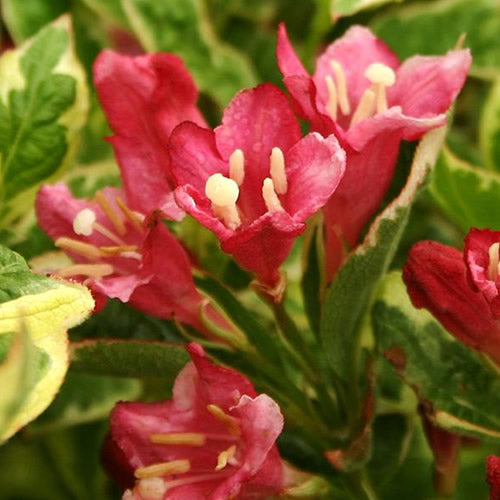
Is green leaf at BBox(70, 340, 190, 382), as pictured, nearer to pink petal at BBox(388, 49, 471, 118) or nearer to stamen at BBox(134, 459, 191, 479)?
stamen at BBox(134, 459, 191, 479)

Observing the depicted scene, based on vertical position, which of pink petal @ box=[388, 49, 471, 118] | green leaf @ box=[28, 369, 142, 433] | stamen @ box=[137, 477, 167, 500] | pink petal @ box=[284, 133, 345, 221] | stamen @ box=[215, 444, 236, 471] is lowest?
green leaf @ box=[28, 369, 142, 433]

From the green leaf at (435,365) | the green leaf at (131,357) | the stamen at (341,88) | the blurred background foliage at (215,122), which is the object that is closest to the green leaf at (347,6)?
the blurred background foliage at (215,122)

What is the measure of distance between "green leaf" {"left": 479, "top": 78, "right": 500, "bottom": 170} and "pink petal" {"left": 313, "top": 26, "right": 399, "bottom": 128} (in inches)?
7.9

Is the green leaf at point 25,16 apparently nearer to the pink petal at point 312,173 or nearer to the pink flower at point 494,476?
the pink petal at point 312,173

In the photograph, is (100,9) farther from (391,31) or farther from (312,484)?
(312,484)

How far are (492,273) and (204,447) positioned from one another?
0.73 feet

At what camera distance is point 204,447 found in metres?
0.64

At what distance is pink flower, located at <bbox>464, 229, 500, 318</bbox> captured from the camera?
1.88ft

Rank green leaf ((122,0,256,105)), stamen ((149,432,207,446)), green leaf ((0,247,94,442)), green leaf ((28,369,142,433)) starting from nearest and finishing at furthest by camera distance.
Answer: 1. green leaf ((0,247,94,442))
2. stamen ((149,432,207,446))
3. green leaf ((28,369,142,433))
4. green leaf ((122,0,256,105))

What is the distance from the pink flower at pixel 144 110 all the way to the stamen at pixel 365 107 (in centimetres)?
12

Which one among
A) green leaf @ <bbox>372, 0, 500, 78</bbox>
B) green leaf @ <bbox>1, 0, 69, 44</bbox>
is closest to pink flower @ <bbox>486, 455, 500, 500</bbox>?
green leaf @ <bbox>372, 0, 500, 78</bbox>

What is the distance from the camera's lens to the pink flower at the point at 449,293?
2.04ft

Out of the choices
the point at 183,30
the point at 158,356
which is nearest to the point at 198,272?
the point at 158,356

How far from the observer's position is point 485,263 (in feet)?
1.94
